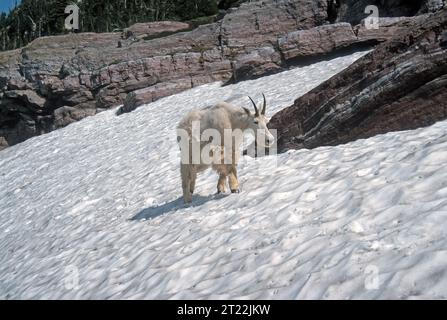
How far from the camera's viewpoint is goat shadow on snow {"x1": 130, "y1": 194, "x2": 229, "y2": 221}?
10.6 m

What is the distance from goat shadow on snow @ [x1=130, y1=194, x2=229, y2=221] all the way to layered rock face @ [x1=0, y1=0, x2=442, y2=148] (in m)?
17.2

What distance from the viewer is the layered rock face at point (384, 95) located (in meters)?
10.3

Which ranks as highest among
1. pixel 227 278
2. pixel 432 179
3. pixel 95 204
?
pixel 432 179

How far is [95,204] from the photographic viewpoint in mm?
14578

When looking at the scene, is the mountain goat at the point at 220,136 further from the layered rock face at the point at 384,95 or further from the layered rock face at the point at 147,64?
the layered rock face at the point at 147,64

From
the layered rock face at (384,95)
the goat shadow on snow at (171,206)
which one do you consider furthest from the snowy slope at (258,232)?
the layered rock face at (384,95)

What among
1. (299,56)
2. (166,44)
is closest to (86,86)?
(166,44)

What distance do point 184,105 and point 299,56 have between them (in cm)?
744

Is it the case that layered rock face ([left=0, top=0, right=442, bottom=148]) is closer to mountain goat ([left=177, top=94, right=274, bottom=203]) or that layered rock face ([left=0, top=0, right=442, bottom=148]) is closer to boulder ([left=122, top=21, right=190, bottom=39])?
boulder ([left=122, top=21, right=190, bottom=39])

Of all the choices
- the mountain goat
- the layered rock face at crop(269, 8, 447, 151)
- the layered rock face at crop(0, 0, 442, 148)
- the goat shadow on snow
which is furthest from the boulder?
the mountain goat

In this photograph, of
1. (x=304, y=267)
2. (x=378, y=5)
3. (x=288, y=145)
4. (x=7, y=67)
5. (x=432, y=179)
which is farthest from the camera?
(x=7, y=67)

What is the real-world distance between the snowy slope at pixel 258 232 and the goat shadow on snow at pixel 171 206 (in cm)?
6
